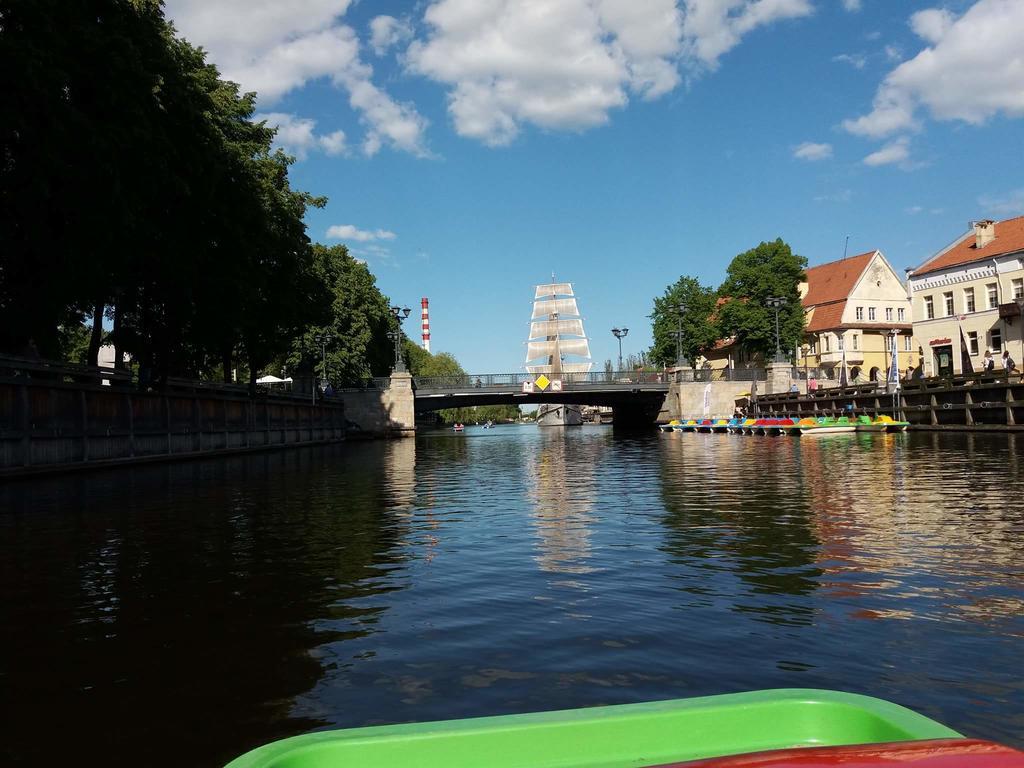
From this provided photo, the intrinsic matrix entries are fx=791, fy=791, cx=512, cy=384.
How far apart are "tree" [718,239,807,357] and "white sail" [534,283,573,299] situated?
7442 cm

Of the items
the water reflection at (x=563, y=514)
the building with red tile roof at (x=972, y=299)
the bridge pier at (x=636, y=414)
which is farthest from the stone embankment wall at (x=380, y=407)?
the building with red tile roof at (x=972, y=299)

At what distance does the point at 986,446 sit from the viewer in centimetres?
2867

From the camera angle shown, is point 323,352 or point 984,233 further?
point 323,352

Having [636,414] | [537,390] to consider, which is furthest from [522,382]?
[636,414]

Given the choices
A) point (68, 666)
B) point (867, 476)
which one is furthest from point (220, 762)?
point (867, 476)

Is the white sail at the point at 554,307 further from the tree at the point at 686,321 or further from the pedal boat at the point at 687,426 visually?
the pedal boat at the point at 687,426

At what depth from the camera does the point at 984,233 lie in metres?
55.8

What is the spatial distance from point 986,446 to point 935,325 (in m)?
34.4

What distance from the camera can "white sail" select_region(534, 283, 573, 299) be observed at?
152 metres

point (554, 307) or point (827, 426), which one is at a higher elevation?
point (554, 307)

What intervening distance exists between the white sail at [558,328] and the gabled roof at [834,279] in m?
62.8

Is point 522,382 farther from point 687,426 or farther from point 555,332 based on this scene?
point 555,332

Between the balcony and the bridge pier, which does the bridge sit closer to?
the bridge pier

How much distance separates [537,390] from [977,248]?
1325 inches
